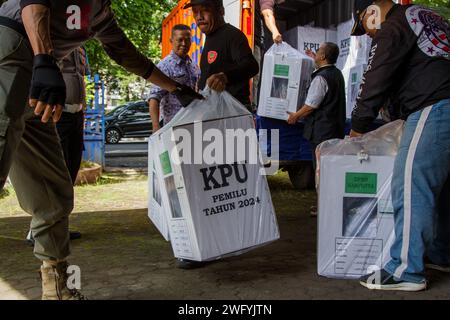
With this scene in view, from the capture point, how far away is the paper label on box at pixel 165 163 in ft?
9.19

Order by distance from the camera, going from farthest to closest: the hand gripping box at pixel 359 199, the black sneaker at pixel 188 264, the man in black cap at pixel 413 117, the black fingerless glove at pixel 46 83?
the black sneaker at pixel 188 264 → the hand gripping box at pixel 359 199 → the man in black cap at pixel 413 117 → the black fingerless glove at pixel 46 83

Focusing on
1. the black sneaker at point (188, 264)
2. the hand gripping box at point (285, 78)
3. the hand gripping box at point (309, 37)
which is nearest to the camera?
the black sneaker at point (188, 264)

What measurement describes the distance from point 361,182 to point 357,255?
0.41 meters

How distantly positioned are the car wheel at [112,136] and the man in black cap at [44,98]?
15.7 metres

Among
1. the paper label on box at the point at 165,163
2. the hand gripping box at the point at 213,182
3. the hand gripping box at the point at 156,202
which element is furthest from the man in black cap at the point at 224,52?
the paper label on box at the point at 165,163

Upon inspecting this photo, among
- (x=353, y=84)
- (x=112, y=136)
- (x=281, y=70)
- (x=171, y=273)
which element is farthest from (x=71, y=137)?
(x=112, y=136)

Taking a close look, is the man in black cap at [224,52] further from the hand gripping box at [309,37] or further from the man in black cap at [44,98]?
the hand gripping box at [309,37]

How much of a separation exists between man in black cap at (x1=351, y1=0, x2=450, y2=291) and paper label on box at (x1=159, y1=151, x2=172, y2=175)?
1.10 m

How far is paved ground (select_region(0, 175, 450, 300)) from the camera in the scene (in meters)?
2.65

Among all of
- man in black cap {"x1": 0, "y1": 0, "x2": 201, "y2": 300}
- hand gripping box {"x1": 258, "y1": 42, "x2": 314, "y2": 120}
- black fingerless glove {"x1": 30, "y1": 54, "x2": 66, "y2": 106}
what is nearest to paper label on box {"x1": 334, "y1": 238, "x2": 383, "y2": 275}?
man in black cap {"x1": 0, "y1": 0, "x2": 201, "y2": 300}

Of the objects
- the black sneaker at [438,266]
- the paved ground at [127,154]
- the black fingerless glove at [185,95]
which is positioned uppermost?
the black fingerless glove at [185,95]

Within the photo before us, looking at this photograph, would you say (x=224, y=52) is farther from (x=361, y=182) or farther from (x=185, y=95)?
(x=361, y=182)
